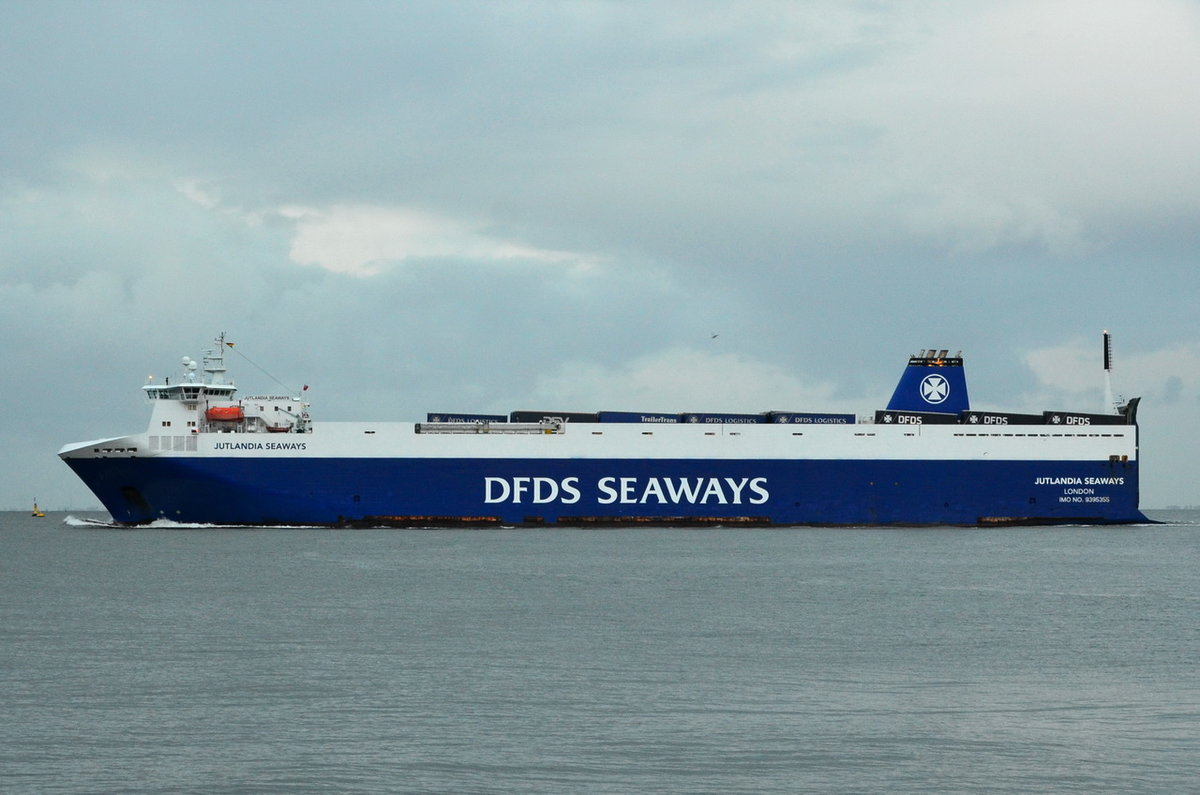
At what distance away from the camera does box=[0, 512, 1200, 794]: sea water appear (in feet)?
40.5

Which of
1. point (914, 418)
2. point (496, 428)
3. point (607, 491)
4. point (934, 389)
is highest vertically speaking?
point (934, 389)

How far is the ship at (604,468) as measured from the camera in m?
42.7

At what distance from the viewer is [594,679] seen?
16.8m

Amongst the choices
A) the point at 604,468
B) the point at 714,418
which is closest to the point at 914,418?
the point at 714,418

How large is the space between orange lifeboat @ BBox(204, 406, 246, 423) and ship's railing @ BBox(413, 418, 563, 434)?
20.9 ft

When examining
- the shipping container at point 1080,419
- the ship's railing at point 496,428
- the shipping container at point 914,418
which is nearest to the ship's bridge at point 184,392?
the ship's railing at point 496,428

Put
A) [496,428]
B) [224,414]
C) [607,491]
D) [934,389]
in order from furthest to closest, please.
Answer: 1. [934,389]
2. [496,428]
3. [607,491]
4. [224,414]

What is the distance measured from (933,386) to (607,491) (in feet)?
47.0

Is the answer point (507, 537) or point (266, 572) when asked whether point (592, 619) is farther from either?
point (507, 537)

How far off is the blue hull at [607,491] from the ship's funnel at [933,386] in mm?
4062

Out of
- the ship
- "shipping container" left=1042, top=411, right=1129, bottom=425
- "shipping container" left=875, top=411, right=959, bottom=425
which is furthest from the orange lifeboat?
"shipping container" left=1042, top=411, right=1129, bottom=425

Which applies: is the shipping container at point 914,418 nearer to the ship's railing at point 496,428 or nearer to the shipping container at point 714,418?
the shipping container at point 714,418

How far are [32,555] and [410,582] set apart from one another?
1893 centimetres

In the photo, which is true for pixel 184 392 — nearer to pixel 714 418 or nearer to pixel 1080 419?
pixel 714 418
